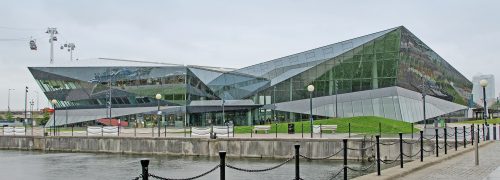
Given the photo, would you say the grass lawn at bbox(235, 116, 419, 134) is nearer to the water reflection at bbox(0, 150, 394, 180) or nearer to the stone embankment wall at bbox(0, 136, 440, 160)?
the stone embankment wall at bbox(0, 136, 440, 160)

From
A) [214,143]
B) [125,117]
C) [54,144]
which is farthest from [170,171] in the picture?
[125,117]

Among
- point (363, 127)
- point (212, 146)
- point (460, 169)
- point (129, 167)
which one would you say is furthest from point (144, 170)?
point (363, 127)

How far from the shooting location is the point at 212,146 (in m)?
37.6

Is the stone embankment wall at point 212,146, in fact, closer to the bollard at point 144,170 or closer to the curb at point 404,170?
the curb at point 404,170

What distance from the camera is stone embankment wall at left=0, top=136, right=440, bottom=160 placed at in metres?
32.8

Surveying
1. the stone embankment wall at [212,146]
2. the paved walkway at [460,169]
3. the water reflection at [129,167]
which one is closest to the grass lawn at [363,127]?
the stone embankment wall at [212,146]

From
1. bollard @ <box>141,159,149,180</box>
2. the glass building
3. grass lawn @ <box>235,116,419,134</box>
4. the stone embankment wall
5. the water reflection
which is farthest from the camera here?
the glass building

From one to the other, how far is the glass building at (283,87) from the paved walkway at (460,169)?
40358 millimetres

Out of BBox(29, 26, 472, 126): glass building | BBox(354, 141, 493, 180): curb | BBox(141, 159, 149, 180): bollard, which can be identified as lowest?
BBox(354, 141, 493, 180): curb

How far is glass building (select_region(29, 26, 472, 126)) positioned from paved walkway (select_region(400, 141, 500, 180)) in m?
40.4

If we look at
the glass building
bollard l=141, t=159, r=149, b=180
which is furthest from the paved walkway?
the glass building

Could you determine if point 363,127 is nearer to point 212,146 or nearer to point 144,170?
point 212,146

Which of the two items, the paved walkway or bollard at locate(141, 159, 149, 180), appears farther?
the paved walkway

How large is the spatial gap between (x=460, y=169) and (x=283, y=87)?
57.2 metres
